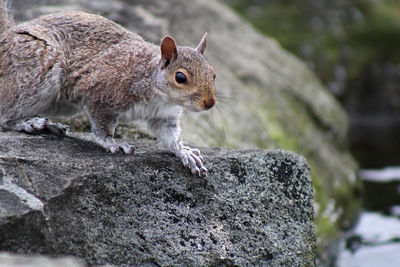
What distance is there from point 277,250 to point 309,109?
17.2 ft

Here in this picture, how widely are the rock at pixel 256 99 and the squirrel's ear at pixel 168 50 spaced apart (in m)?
1.68

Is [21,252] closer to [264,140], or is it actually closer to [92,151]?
[92,151]

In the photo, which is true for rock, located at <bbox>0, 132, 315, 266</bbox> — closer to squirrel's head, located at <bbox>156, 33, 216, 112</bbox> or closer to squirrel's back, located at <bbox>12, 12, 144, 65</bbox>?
squirrel's head, located at <bbox>156, 33, 216, 112</bbox>

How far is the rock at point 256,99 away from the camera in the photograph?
730 cm

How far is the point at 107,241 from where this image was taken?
3.86m

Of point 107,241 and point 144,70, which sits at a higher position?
point 144,70

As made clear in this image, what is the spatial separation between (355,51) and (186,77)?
10.5m

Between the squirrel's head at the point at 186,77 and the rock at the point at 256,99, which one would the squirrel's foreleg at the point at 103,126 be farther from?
the rock at the point at 256,99

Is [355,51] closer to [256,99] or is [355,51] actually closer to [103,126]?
[256,99]

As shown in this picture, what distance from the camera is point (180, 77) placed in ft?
14.4

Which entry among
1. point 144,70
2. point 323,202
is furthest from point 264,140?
point 144,70

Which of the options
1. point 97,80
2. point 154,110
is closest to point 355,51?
point 154,110

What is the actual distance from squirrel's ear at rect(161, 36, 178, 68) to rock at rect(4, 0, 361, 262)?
5.52 feet

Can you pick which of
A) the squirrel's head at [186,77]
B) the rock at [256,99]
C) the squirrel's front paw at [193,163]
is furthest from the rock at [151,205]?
the rock at [256,99]
